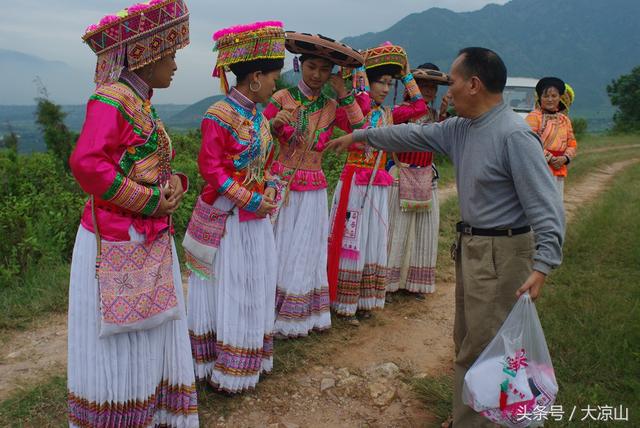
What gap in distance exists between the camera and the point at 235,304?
2.99 m

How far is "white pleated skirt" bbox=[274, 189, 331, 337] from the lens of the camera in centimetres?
366

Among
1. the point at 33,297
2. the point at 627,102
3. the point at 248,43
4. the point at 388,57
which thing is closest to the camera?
the point at 248,43

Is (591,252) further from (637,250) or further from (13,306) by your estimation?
(13,306)

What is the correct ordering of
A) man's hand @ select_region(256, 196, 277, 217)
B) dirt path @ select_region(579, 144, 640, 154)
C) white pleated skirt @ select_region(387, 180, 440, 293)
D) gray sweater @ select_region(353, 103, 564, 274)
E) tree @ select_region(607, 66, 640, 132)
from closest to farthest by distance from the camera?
gray sweater @ select_region(353, 103, 564, 274), man's hand @ select_region(256, 196, 277, 217), white pleated skirt @ select_region(387, 180, 440, 293), dirt path @ select_region(579, 144, 640, 154), tree @ select_region(607, 66, 640, 132)

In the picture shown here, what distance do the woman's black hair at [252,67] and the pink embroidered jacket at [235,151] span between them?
102 mm

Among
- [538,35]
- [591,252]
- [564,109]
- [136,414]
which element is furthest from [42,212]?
[538,35]

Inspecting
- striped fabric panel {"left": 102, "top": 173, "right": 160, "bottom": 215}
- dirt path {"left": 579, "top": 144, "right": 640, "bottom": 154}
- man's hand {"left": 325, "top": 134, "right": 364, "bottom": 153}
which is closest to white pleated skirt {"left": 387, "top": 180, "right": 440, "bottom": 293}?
man's hand {"left": 325, "top": 134, "right": 364, "bottom": 153}

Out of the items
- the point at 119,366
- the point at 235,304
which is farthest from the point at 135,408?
the point at 235,304

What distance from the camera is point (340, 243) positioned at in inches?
163

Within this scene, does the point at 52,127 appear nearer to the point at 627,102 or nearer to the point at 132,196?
the point at 132,196

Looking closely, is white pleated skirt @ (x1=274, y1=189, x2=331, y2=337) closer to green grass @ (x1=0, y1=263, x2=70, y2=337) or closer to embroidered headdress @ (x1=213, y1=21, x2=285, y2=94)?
embroidered headdress @ (x1=213, y1=21, x2=285, y2=94)

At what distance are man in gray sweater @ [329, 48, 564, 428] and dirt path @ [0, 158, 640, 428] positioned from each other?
0.72 metres

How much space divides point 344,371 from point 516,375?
155 centimetres

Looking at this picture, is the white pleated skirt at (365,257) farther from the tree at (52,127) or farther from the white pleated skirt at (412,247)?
the tree at (52,127)
